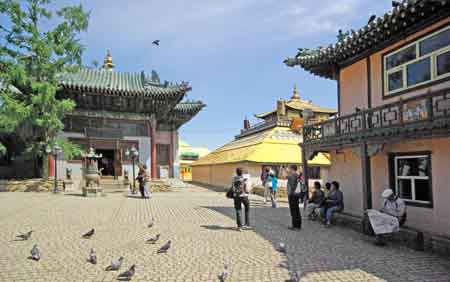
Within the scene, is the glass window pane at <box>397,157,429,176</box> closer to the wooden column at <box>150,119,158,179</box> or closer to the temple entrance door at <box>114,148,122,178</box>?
the wooden column at <box>150,119,158,179</box>

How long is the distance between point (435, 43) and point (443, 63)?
0.57m

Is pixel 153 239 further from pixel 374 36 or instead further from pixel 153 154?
pixel 153 154

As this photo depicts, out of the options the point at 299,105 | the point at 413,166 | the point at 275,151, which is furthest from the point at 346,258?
the point at 299,105

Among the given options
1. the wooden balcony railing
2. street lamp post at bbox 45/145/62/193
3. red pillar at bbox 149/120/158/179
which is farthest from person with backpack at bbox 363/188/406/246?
red pillar at bbox 149/120/158/179

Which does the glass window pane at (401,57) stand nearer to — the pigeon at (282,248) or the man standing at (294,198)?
the man standing at (294,198)

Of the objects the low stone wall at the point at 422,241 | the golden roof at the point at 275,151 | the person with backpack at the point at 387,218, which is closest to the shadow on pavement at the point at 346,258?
the low stone wall at the point at 422,241

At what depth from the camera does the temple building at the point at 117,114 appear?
888 inches

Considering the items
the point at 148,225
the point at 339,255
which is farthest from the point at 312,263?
the point at 148,225

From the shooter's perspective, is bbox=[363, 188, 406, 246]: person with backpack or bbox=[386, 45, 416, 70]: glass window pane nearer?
bbox=[363, 188, 406, 246]: person with backpack

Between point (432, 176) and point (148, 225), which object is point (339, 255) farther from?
point (148, 225)

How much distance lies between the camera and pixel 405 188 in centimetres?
933

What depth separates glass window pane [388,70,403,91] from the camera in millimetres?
9488

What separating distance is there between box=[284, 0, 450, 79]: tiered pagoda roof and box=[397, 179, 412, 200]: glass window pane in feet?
12.7

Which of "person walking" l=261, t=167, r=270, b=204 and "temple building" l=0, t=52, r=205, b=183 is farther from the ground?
"temple building" l=0, t=52, r=205, b=183
